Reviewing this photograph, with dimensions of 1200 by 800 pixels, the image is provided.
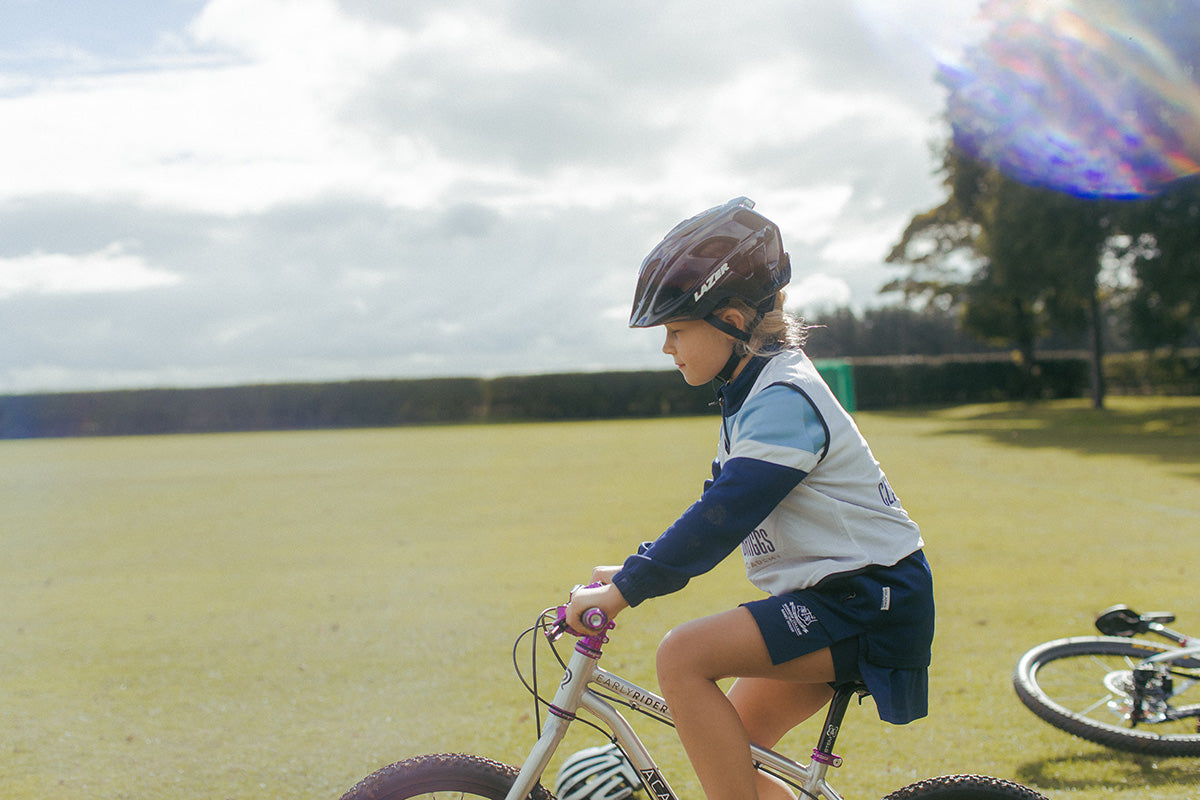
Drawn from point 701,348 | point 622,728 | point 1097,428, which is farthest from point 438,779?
point 1097,428

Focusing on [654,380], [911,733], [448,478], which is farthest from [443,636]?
[654,380]

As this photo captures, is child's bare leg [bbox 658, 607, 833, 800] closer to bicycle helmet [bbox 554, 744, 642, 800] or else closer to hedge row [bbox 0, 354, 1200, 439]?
bicycle helmet [bbox 554, 744, 642, 800]

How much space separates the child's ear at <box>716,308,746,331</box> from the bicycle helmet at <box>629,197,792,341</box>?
0.04 feet

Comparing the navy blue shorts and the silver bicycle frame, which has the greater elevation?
the navy blue shorts

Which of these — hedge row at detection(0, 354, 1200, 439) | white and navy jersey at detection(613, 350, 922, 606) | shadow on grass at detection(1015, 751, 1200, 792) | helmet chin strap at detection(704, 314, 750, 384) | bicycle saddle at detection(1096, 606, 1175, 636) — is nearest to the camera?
white and navy jersey at detection(613, 350, 922, 606)

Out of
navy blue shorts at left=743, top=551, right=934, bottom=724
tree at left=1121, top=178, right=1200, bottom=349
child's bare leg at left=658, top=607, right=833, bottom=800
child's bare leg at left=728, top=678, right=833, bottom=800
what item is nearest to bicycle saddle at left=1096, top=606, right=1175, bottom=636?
child's bare leg at left=728, top=678, right=833, bottom=800

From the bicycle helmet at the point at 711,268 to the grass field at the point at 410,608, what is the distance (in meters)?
2.32

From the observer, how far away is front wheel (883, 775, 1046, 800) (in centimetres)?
241

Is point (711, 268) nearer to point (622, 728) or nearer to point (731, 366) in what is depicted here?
point (731, 366)

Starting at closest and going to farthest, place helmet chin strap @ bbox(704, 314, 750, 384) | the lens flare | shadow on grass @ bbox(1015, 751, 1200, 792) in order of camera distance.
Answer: helmet chin strap @ bbox(704, 314, 750, 384), shadow on grass @ bbox(1015, 751, 1200, 792), the lens flare

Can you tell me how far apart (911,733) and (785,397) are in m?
2.91

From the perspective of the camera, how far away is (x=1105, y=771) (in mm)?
3951

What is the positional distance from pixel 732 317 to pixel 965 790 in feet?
4.28

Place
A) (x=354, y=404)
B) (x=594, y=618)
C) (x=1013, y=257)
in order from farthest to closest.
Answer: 1. (x=354, y=404)
2. (x=1013, y=257)
3. (x=594, y=618)
